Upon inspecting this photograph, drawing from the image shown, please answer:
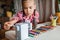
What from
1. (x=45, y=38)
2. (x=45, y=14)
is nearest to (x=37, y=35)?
(x=45, y=38)

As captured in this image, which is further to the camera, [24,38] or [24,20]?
[24,20]

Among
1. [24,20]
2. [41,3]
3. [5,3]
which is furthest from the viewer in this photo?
[5,3]

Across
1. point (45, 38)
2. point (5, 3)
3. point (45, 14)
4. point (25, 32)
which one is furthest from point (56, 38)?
point (5, 3)

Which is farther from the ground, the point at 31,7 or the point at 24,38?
the point at 31,7

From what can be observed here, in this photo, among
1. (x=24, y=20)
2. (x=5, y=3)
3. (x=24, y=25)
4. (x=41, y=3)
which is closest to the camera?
(x=24, y=25)

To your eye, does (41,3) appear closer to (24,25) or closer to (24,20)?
(24,20)

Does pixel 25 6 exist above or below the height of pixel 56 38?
above

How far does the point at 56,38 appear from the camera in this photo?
74 centimetres

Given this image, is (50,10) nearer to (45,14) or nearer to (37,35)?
(45,14)

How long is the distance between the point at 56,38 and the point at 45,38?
0.07m

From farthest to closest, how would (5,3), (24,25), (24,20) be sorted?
(5,3)
(24,20)
(24,25)

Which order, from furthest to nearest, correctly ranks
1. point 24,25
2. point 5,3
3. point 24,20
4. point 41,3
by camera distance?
point 5,3 < point 41,3 < point 24,20 < point 24,25

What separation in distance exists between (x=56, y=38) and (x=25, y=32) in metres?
0.19

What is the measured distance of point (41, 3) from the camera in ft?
3.90
